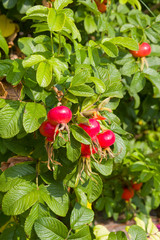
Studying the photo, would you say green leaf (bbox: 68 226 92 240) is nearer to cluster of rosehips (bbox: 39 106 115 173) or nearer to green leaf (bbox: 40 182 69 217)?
green leaf (bbox: 40 182 69 217)

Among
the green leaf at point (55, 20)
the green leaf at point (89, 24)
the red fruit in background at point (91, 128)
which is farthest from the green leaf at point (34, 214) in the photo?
the green leaf at point (89, 24)

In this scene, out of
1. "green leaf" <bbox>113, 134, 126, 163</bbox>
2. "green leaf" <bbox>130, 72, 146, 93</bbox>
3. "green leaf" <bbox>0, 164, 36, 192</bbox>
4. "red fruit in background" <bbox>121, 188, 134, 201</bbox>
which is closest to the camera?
"green leaf" <bbox>0, 164, 36, 192</bbox>

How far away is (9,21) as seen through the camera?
1.71m

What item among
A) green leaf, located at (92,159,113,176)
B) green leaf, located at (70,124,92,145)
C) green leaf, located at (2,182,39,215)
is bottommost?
green leaf, located at (92,159,113,176)

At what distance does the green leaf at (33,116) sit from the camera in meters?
0.96

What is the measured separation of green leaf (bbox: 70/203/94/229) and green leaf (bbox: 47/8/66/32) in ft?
2.37

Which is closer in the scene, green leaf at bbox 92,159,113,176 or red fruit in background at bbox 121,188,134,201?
green leaf at bbox 92,159,113,176

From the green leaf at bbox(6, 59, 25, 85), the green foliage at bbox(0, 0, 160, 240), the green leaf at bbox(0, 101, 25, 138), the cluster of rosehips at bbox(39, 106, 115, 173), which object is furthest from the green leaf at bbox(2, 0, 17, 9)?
the cluster of rosehips at bbox(39, 106, 115, 173)

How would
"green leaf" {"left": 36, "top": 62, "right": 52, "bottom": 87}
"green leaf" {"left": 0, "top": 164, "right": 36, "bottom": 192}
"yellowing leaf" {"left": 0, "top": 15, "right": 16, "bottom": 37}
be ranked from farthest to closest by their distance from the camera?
"yellowing leaf" {"left": 0, "top": 15, "right": 16, "bottom": 37} → "green leaf" {"left": 0, "top": 164, "right": 36, "bottom": 192} → "green leaf" {"left": 36, "top": 62, "right": 52, "bottom": 87}

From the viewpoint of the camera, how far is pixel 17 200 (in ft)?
3.34

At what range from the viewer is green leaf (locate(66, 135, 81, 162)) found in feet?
3.17

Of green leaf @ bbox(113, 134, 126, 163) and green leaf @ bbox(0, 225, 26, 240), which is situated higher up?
green leaf @ bbox(113, 134, 126, 163)

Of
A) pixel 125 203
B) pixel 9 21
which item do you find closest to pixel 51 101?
pixel 9 21

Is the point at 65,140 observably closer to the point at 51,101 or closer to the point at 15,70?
the point at 51,101
